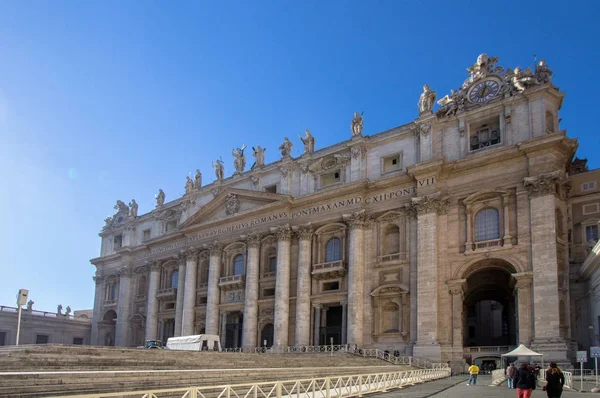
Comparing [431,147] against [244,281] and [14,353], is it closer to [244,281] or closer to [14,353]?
[244,281]

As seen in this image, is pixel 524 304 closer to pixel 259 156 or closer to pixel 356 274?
pixel 356 274

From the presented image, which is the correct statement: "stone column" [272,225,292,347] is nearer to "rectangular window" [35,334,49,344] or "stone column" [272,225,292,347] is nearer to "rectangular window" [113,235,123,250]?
"rectangular window" [113,235,123,250]

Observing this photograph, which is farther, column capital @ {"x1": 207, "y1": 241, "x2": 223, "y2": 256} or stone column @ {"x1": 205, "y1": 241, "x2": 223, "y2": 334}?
column capital @ {"x1": 207, "y1": 241, "x2": 223, "y2": 256}

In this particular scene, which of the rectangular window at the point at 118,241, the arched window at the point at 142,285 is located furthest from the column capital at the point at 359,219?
the rectangular window at the point at 118,241

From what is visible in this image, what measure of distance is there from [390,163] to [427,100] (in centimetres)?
571

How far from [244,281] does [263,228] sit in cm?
514

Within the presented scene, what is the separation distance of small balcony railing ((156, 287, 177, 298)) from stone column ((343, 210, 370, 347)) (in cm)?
2257

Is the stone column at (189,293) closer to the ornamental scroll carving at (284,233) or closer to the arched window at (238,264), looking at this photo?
the arched window at (238,264)

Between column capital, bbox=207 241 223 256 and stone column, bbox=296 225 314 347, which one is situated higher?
column capital, bbox=207 241 223 256

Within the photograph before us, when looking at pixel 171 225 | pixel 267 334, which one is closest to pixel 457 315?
pixel 267 334

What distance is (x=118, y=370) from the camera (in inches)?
828

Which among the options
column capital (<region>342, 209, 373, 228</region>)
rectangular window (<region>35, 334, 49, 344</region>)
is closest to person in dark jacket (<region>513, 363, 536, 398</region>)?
column capital (<region>342, 209, 373, 228</region>)

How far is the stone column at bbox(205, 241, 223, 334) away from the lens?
5419 centimetres

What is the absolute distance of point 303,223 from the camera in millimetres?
50031
